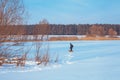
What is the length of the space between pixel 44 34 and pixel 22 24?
2532mm

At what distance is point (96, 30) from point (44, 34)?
46.4m

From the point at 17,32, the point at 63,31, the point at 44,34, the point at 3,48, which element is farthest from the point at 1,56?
the point at 63,31

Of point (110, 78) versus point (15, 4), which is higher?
point (15, 4)

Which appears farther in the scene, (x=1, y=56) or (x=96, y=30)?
(x=96, y=30)

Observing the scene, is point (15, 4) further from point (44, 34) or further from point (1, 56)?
point (44, 34)

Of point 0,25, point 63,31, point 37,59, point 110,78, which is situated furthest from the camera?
point 63,31

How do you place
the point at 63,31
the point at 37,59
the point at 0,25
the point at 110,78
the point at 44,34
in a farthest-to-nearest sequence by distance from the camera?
the point at 63,31
the point at 44,34
the point at 37,59
the point at 0,25
the point at 110,78

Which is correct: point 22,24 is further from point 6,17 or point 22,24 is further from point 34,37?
point 34,37

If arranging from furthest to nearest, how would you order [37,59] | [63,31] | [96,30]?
[63,31] < [96,30] < [37,59]

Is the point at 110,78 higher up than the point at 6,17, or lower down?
lower down

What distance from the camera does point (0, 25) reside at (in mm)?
9234

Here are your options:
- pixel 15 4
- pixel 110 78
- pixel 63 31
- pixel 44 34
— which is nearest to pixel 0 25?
pixel 15 4

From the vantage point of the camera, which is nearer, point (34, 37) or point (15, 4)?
point (15, 4)

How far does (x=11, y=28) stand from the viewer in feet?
31.0
